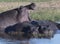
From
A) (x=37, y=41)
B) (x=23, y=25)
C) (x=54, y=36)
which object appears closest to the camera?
(x=37, y=41)

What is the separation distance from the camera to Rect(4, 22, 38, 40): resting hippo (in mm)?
17297

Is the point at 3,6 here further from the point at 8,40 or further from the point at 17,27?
the point at 8,40

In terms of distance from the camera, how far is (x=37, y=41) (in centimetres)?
1598

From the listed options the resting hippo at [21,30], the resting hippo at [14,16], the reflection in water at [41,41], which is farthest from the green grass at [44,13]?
the reflection in water at [41,41]

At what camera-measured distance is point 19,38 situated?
16.9 m

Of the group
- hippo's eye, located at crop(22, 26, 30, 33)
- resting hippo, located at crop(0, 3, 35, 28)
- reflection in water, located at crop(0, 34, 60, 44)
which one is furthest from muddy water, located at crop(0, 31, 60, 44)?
resting hippo, located at crop(0, 3, 35, 28)

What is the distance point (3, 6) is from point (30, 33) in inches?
378

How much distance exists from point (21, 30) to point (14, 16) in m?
1.46

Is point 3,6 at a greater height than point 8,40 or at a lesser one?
lesser

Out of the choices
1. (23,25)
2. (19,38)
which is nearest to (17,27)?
(23,25)

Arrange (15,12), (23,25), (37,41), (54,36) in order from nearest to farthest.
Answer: (37,41) < (54,36) < (23,25) < (15,12)

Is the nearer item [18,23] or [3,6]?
[18,23]

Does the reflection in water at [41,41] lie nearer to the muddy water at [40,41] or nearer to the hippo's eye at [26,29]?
the muddy water at [40,41]

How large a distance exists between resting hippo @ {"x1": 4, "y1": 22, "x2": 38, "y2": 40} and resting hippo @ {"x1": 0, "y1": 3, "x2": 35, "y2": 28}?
2.57ft
